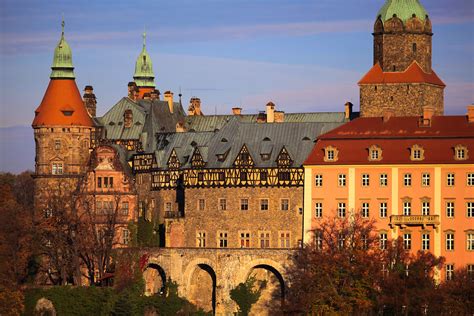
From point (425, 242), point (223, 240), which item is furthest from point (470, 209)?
point (223, 240)

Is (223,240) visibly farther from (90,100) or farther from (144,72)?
(144,72)

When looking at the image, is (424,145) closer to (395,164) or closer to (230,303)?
(395,164)

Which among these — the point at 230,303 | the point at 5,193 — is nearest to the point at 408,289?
the point at 230,303

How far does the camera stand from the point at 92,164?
141 m

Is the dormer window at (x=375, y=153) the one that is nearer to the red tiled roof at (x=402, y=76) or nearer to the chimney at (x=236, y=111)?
the red tiled roof at (x=402, y=76)

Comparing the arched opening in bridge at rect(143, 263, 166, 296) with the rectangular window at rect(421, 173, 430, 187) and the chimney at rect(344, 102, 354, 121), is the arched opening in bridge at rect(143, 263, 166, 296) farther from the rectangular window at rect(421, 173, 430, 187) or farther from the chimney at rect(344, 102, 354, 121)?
the rectangular window at rect(421, 173, 430, 187)

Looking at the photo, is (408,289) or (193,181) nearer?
(408,289)

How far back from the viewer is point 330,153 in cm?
13112

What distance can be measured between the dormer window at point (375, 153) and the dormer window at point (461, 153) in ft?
16.9

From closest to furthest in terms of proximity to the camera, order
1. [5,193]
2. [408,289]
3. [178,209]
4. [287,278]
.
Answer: [408,289]
[287,278]
[178,209]
[5,193]

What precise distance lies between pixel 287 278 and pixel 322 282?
6.64m

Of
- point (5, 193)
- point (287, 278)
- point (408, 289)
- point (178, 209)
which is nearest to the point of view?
point (408, 289)

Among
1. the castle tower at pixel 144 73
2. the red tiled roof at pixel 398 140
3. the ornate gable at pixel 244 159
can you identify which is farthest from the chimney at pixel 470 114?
the castle tower at pixel 144 73

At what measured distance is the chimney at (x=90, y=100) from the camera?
495 ft
